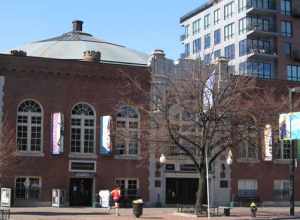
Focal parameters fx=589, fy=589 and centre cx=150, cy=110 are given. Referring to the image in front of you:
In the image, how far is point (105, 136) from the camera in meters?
46.7

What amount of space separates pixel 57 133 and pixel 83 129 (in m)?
2.74

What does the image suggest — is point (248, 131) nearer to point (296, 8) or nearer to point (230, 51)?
point (230, 51)

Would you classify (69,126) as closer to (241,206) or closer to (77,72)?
(77,72)

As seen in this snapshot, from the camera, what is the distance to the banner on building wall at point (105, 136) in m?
46.3

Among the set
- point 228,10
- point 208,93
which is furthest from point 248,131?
point 228,10

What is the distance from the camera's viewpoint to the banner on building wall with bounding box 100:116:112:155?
46.3 metres

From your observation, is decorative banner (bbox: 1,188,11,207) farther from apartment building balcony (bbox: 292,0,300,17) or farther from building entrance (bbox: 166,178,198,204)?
apartment building balcony (bbox: 292,0,300,17)

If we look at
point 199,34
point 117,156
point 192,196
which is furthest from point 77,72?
point 199,34

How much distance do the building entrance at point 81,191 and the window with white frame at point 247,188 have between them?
44.9 feet

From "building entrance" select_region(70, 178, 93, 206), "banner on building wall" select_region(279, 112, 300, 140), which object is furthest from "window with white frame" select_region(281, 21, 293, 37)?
"building entrance" select_region(70, 178, 93, 206)

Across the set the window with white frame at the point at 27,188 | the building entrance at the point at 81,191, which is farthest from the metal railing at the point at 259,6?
the window with white frame at the point at 27,188

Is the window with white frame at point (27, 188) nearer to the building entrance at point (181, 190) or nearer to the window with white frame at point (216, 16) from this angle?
the building entrance at point (181, 190)

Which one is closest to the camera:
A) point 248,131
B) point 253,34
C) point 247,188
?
point 248,131

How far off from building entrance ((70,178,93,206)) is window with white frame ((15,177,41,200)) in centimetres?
276
